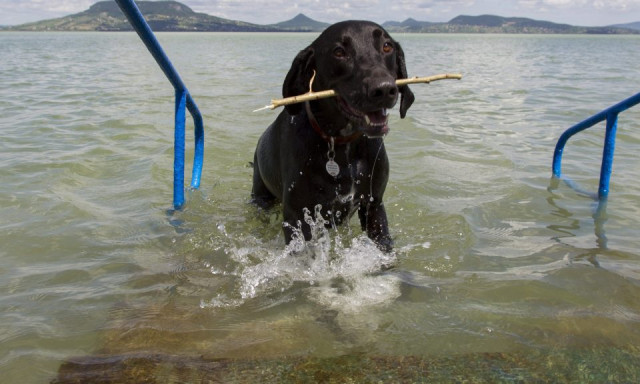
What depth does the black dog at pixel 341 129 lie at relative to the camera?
324 centimetres

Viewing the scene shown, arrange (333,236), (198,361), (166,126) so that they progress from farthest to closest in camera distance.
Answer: (166,126), (333,236), (198,361)

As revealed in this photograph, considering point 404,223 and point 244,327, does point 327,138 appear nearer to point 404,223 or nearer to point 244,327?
point 244,327

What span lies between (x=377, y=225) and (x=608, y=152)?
108 inches

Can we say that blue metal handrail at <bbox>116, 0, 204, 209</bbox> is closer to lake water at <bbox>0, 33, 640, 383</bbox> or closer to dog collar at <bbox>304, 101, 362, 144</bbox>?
lake water at <bbox>0, 33, 640, 383</bbox>

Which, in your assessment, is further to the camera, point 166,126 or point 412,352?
point 166,126

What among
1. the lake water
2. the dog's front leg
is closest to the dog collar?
the dog's front leg

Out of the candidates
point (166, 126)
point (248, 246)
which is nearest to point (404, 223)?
point (248, 246)

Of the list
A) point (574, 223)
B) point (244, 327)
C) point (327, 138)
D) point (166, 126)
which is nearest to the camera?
point (244, 327)

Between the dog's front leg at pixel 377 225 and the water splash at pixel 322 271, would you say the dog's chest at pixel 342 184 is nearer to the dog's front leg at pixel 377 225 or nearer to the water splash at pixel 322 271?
the water splash at pixel 322 271

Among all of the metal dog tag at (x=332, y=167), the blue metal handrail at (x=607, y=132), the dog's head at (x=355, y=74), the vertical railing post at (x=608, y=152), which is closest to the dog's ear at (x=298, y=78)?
the dog's head at (x=355, y=74)

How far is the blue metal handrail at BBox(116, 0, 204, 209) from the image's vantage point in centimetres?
366

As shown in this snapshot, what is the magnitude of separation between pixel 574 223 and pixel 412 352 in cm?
295

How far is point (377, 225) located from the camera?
4258 mm

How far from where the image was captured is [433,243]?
185 inches
